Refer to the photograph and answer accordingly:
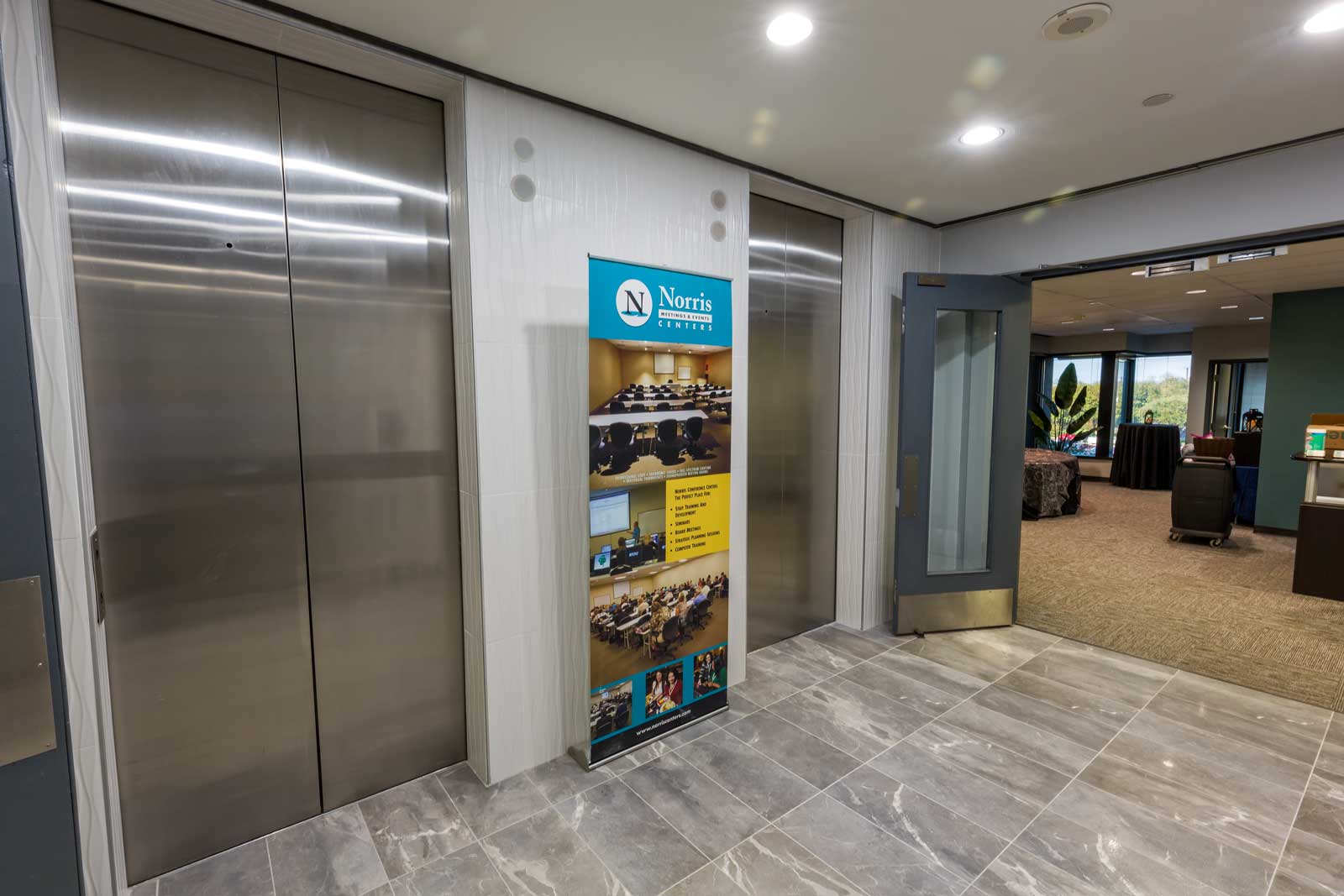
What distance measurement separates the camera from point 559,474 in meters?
2.71

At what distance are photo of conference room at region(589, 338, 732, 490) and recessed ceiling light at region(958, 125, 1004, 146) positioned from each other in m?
1.53

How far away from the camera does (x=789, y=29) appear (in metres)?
2.03

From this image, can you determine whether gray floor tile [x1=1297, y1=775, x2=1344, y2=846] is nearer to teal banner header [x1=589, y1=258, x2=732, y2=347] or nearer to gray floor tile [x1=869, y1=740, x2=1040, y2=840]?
gray floor tile [x1=869, y1=740, x2=1040, y2=840]

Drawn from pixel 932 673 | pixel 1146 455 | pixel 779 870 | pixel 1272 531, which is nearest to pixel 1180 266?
pixel 932 673

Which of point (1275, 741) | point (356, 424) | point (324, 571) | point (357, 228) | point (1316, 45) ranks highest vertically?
point (1316, 45)

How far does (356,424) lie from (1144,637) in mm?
5010

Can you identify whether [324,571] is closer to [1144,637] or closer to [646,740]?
[646,740]

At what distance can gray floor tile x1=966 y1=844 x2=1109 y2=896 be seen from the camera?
1993 mm

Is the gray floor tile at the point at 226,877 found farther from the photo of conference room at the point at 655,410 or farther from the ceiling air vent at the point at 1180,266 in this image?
the ceiling air vent at the point at 1180,266

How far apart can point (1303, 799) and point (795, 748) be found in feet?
6.75

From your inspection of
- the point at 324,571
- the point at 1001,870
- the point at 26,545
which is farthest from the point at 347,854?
the point at 1001,870

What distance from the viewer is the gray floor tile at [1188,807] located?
2.23 metres

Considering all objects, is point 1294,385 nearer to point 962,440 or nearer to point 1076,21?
point 962,440

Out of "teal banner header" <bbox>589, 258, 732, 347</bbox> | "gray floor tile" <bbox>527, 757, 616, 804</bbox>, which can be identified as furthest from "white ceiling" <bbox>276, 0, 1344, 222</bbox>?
"gray floor tile" <bbox>527, 757, 616, 804</bbox>
